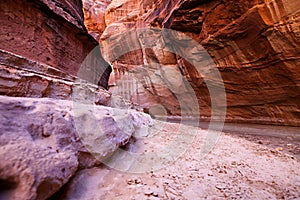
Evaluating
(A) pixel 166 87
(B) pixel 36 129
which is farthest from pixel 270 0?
(A) pixel 166 87

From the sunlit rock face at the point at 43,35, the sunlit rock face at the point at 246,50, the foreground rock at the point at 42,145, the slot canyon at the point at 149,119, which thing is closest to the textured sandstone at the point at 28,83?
the slot canyon at the point at 149,119

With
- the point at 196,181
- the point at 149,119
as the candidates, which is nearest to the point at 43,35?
the point at 149,119

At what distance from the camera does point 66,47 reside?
173 inches

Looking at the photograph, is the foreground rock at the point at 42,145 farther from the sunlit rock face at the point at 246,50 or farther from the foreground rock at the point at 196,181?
the sunlit rock face at the point at 246,50

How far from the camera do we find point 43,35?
3.71 meters

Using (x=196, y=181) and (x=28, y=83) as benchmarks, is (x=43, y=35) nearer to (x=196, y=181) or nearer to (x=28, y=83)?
(x=28, y=83)

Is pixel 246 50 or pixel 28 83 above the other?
pixel 246 50

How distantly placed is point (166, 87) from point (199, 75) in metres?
4.21

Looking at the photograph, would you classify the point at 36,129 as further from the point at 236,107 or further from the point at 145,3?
the point at 145,3

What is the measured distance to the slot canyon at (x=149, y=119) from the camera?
960mm

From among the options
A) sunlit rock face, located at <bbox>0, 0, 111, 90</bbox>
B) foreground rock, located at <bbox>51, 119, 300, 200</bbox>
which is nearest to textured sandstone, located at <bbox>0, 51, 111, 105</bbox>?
sunlit rock face, located at <bbox>0, 0, 111, 90</bbox>

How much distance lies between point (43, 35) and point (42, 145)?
4137mm

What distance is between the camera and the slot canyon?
37.8 inches

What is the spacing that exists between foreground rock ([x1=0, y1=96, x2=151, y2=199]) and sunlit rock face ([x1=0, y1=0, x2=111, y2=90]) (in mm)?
1360
